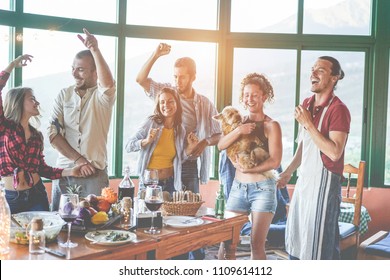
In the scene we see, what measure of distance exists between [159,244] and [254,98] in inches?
47.1

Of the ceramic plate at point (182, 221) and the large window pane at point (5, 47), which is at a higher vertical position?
the large window pane at point (5, 47)

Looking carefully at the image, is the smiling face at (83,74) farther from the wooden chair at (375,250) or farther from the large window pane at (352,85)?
the wooden chair at (375,250)

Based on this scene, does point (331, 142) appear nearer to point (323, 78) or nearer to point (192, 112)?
point (323, 78)

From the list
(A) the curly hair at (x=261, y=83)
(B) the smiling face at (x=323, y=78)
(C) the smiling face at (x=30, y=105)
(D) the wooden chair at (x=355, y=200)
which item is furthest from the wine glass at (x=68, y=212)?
(D) the wooden chair at (x=355, y=200)

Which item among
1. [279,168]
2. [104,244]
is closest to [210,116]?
[279,168]

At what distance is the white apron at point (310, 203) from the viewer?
7.50 feet

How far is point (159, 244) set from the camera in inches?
62.7

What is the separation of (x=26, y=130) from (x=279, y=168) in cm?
134

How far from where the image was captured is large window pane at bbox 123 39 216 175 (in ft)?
9.06

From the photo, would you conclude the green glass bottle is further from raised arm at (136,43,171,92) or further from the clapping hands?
the clapping hands

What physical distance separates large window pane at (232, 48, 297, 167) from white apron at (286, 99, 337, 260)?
0.14 metres

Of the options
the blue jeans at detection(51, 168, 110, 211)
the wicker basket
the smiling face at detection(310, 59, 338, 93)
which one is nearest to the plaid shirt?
the blue jeans at detection(51, 168, 110, 211)

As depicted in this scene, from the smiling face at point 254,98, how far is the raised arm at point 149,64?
0.56 metres
